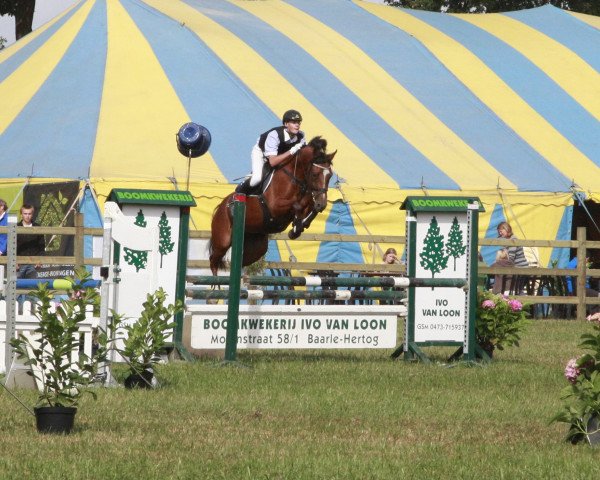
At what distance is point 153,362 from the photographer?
9.55 m

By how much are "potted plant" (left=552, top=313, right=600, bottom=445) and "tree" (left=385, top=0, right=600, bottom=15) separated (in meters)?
32.9

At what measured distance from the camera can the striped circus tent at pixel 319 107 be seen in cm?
2100

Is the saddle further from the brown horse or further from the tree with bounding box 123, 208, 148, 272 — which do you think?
the tree with bounding box 123, 208, 148, 272

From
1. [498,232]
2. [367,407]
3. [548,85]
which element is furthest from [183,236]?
[548,85]

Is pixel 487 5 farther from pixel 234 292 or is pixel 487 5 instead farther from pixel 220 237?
pixel 234 292

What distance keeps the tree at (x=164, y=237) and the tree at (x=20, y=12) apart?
80.0ft

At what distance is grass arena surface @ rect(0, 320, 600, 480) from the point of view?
650 centimetres

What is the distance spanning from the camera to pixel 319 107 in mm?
22969

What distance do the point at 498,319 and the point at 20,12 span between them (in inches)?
983

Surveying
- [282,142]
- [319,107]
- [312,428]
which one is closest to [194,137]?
[282,142]

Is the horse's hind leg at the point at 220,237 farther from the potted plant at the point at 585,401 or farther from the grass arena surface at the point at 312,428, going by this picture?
the potted plant at the point at 585,401

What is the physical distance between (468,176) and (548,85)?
4609mm

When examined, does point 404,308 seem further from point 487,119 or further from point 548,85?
point 548,85

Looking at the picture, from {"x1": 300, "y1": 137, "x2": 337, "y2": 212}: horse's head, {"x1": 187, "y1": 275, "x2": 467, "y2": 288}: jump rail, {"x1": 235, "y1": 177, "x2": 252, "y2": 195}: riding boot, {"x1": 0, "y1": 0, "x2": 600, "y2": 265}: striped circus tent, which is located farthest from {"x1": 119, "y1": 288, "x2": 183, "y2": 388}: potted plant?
{"x1": 0, "y1": 0, "x2": 600, "y2": 265}: striped circus tent
